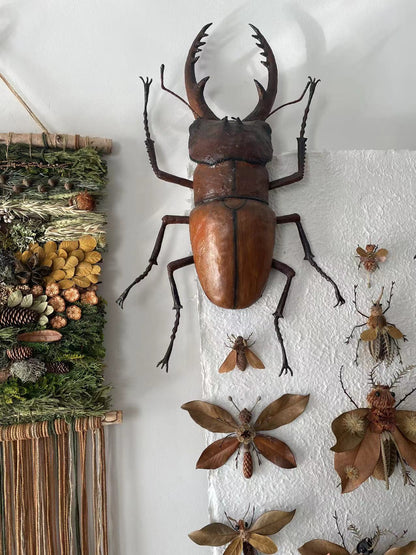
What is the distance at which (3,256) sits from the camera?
54.9 inches

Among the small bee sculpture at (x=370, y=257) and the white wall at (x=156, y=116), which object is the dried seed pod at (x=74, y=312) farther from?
the small bee sculpture at (x=370, y=257)

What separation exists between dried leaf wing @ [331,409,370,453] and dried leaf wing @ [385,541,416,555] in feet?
0.97

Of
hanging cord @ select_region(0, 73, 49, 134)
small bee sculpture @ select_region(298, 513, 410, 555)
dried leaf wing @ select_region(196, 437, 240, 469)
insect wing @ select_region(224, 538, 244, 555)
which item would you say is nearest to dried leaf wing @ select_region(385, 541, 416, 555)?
small bee sculpture @ select_region(298, 513, 410, 555)

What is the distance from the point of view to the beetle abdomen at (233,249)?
1.37m

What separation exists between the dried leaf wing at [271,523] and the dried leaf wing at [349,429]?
0.23 metres

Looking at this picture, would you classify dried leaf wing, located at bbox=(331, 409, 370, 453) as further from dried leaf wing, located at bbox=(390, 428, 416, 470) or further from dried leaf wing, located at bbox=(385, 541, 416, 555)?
dried leaf wing, located at bbox=(385, 541, 416, 555)

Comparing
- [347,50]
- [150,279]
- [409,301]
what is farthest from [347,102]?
[150,279]

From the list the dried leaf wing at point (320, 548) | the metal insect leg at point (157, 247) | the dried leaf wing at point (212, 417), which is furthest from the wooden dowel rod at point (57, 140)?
the dried leaf wing at point (320, 548)

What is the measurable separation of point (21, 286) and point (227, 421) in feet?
2.28

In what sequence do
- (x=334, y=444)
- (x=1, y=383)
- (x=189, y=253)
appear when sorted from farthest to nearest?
(x=189, y=253) < (x=334, y=444) < (x=1, y=383)

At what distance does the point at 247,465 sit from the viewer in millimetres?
1406

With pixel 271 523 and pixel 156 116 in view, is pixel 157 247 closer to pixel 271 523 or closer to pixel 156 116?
pixel 156 116

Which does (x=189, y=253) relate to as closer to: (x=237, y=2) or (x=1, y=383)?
(x=1, y=383)

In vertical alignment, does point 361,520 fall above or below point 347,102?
below
